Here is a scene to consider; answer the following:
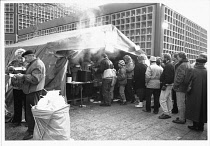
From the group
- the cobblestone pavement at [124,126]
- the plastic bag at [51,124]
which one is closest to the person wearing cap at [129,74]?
the cobblestone pavement at [124,126]

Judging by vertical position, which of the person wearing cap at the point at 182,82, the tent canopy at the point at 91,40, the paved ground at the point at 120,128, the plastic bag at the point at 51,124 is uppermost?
the tent canopy at the point at 91,40

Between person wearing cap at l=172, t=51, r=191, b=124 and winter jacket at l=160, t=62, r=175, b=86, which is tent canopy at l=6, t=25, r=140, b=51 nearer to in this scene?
winter jacket at l=160, t=62, r=175, b=86

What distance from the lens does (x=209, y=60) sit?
297 cm

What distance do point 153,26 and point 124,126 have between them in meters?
4.88

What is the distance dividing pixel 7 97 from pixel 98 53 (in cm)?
357

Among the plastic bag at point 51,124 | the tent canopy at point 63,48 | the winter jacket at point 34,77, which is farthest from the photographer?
the tent canopy at point 63,48

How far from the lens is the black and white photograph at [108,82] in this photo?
9.96 ft

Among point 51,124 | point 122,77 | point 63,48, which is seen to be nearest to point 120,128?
point 51,124

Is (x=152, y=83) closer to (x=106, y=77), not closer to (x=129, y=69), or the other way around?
(x=129, y=69)

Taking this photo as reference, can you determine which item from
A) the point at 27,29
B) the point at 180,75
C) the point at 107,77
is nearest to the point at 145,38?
the point at 107,77

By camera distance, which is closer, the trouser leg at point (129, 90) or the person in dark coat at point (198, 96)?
the person in dark coat at point (198, 96)

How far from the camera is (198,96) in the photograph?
11.4 ft

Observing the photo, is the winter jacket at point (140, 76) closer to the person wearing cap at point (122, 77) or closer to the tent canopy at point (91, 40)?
the person wearing cap at point (122, 77)

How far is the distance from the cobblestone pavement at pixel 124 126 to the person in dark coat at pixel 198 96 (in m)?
0.31
